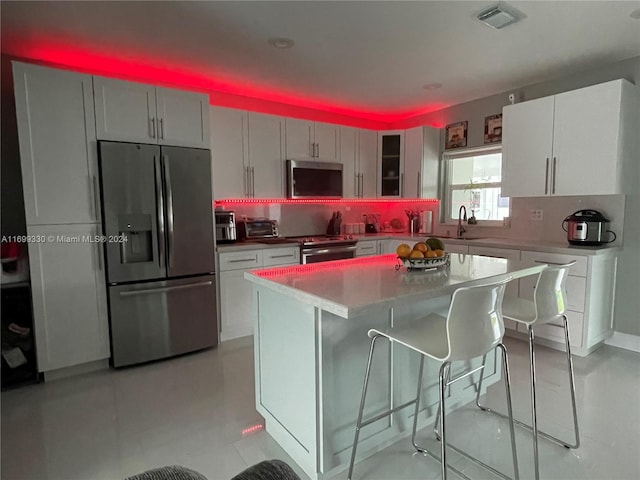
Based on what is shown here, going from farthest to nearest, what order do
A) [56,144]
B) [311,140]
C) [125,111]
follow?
[311,140]
[125,111]
[56,144]

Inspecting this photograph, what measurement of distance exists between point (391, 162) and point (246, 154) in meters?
2.03

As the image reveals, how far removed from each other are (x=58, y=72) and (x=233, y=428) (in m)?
2.82

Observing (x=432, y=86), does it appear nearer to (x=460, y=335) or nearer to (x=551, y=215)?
(x=551, y=215)

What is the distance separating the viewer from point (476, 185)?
440 centimetres

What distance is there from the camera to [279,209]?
4.40 m

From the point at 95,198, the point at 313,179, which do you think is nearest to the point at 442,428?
the point at 95,198

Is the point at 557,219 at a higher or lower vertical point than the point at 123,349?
higher

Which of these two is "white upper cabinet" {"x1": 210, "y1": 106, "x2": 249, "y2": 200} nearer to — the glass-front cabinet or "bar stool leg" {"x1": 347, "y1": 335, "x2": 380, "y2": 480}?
the glass-front cabinet

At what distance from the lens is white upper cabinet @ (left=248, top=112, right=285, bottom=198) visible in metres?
3.85

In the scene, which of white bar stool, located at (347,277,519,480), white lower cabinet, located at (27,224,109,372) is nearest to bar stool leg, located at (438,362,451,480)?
white bar stool, located at (347,277,519,480)

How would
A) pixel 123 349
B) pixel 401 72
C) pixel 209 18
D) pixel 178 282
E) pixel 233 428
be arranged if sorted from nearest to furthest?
pixel 233 428 → pixel 209 18 → pixel 123 349 → pixel 178 282 → pixel 401 72

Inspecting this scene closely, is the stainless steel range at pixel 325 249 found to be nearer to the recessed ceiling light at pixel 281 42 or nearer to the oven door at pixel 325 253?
the oven door at pixel 325 253


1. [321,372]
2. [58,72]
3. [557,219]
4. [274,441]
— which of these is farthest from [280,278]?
[557,219]

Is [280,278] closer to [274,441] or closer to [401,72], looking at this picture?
[274,441]
